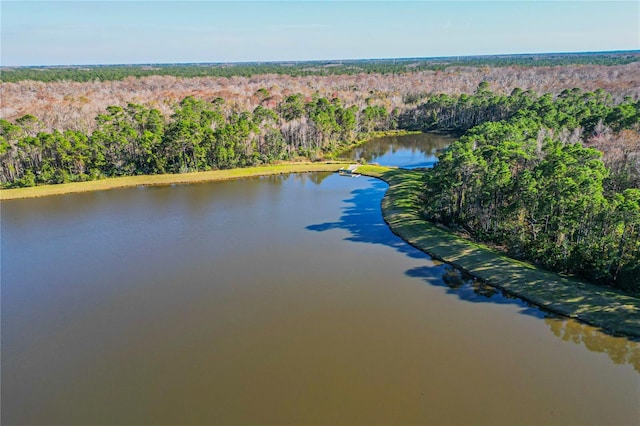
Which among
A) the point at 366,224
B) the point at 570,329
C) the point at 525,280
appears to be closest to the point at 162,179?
the point at 366,224

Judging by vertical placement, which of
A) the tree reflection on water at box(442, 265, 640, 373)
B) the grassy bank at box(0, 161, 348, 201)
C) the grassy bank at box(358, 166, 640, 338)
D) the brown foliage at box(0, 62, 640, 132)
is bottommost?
the tree reflection on water at box(442, 265, 640, 373)

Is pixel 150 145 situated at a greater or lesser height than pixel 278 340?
greater

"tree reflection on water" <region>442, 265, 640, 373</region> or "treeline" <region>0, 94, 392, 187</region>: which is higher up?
"treeline" <region>0, 94, 392, 187</region>

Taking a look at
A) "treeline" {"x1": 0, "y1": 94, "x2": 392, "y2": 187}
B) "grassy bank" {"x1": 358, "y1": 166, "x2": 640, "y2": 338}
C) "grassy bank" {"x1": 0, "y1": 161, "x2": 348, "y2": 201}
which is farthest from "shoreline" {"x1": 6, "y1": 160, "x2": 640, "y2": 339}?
"treeline" {"x1": 0, "y1": 94, "x2": 392, "y2": 187}

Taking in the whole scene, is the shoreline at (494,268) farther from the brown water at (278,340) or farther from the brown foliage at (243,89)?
the brown foliage at (243,89)

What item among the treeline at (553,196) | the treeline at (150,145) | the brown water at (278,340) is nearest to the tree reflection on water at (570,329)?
the brown water at (278,340)

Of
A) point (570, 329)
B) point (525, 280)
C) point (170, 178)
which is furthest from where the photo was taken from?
point (170, 178)

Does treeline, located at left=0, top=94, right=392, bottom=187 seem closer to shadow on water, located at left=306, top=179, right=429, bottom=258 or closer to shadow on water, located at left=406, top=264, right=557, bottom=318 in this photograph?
shadow on water, located at left=306, top=179, right=429, bottom=258

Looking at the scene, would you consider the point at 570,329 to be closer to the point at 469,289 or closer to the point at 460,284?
the point at 469,289
